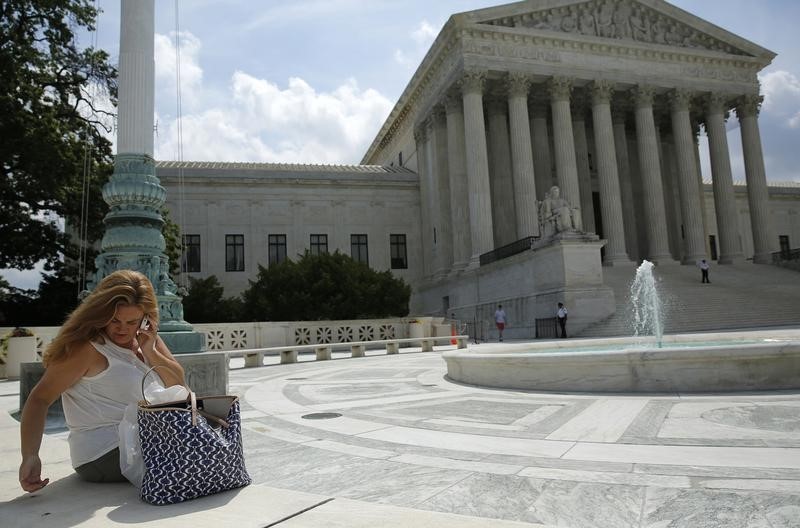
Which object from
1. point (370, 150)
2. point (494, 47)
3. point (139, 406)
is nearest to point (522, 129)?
point (494, 47)

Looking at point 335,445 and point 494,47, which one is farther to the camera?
point 494,47

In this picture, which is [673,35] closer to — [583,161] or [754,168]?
[583,161]

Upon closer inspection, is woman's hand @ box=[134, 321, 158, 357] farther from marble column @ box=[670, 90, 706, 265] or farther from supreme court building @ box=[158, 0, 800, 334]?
marble column @ box=[670, 90, 706, 265]

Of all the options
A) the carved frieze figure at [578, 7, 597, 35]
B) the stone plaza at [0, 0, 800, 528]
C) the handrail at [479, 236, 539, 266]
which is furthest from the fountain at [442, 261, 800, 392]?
the carved frieze figure at [578, 7, 597, 35]

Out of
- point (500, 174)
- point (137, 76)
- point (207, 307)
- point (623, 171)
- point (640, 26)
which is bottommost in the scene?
point (207, 307)

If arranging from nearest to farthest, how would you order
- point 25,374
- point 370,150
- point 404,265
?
1. point 25,374
2. point 404,265
3. point 370,150

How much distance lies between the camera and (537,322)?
29375 millimetres

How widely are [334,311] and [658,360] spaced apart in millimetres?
24384

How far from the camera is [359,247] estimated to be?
1858 inches

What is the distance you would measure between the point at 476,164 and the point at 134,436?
1394 inches

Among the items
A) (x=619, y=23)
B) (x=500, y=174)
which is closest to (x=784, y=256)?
(x=619, y=23)

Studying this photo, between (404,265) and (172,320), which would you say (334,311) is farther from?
(172,320)

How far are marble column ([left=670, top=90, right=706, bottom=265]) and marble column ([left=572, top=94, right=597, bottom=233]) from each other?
619cm

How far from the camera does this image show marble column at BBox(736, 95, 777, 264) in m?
42.8
